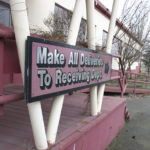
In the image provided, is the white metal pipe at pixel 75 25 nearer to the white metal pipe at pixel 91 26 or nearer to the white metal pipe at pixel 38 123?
→ the white metal pipe at pixel 91 26

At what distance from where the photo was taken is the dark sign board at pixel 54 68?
1.58 metres

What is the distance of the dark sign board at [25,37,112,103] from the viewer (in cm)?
158

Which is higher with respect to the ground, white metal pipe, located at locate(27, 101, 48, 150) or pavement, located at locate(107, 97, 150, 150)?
white metal pipe, located at locate(27, 101, 48, 150)

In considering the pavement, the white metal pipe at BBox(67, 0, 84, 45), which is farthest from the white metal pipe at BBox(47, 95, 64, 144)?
the pavement

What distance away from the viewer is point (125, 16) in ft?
36.1

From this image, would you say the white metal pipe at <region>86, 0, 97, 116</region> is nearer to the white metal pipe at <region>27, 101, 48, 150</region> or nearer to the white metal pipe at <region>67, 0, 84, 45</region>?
the white metal pipe at <region>67, 0, 84, 45</region>

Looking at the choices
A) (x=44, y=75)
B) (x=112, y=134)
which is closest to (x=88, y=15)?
(x=44, y=75)

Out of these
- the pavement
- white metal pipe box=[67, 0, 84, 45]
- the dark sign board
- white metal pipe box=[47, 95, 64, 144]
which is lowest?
the pavement

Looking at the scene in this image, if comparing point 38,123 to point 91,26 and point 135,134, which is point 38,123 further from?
point 135,134

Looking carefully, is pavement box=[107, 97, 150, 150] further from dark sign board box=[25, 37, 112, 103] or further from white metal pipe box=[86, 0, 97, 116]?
dark sign board box=[25, 37, 112, 103]

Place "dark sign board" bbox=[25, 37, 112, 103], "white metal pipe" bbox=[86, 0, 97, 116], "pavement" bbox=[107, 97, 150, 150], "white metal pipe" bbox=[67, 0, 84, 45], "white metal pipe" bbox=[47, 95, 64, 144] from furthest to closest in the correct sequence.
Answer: "pavement" bbox=[107, 97, 150, 150] → "white metal pipe" bbox=[86, 0, 97, 116] → "white metal pipe" bbox=[67, 0, 84, 45] → "white metal pipe" bbox=[47, 95, 64, 144] → "dark sign board" bbox=[25, 37, 112, 103]

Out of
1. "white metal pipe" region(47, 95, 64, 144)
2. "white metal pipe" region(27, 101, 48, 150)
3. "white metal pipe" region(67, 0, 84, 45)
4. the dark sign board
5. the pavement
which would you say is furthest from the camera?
the pavement

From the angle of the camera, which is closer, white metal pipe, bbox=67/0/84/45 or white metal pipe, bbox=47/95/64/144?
white metal pipe, bbox=47/95/64/144

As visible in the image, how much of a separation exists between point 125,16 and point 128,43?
267 centimetres
